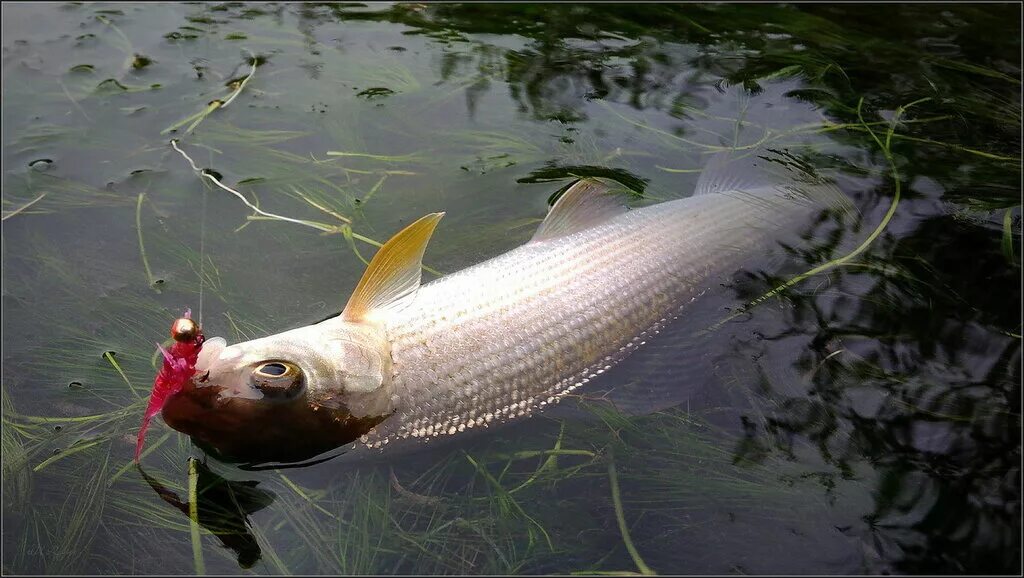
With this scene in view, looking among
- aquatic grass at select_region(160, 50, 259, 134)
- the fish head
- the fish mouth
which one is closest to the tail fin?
the fish head

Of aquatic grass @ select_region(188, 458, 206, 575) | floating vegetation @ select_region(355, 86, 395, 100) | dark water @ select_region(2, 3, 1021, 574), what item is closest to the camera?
aquatic grass @ select_region(188, 458, 206, 575)

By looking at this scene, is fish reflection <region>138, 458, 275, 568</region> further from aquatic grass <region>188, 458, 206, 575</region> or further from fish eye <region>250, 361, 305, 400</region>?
fish eye <region>250, 361, 305, 400</region>

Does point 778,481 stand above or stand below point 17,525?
above

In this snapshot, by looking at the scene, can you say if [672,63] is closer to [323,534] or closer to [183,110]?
[183,110]

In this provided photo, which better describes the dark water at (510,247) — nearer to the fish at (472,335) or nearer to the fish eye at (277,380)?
the fish at (472,335)

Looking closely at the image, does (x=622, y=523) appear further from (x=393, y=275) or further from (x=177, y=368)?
(x=177, y=368)

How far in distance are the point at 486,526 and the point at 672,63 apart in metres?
3.76

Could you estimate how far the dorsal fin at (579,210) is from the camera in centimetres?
360

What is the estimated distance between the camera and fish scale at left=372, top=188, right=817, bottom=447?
9.77 feet

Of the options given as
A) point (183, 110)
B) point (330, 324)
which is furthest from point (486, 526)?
point (183, 110)

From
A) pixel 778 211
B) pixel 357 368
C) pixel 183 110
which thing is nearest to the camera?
pixel 357 368

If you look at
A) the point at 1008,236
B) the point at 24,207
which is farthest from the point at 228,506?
the point at 1008,236

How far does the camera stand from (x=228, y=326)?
3.47m

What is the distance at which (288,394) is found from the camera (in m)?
2.67
